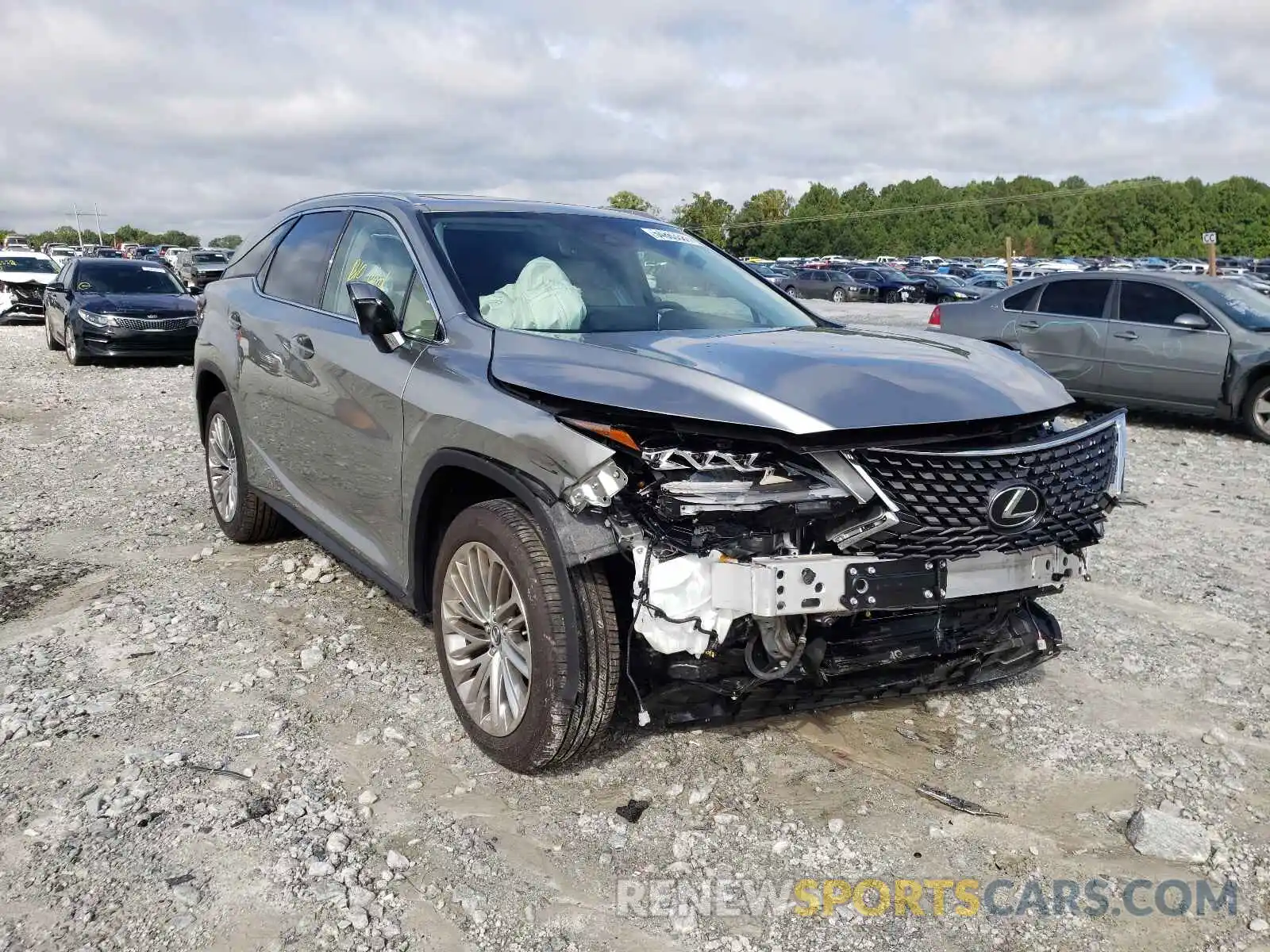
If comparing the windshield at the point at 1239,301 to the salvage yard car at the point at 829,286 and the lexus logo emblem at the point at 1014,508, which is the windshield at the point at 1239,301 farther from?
the salvage yard car at the point at 829,286

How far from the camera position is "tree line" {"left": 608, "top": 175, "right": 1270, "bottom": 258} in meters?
101

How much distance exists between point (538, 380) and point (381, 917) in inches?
60.1

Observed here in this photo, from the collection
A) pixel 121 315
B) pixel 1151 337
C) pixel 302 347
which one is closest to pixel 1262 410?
pixel 1151 337

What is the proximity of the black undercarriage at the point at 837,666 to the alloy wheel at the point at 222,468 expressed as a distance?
3.41 meters

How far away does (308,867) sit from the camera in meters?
2.89

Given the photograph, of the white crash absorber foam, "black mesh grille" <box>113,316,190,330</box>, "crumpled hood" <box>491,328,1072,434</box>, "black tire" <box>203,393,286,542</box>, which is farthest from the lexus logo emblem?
"black mesh grille" <box>113,316,190,330</box>

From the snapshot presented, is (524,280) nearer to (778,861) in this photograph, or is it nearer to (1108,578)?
(778,861)

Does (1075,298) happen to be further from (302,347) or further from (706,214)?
→ (706,214)

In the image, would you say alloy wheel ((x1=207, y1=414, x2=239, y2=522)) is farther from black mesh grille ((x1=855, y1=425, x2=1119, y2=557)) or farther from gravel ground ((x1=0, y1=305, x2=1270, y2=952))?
black mesh grille ((x1=855, y1=425, x2=1119, y2=557))

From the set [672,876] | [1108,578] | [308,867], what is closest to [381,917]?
[308,867]

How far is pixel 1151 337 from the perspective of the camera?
Answer: 1030cm

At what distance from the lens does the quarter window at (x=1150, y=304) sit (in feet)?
33.8

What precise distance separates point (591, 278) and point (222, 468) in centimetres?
292

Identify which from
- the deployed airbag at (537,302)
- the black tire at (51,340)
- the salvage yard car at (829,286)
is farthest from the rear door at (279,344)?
the salvage yard car at (829,286)
